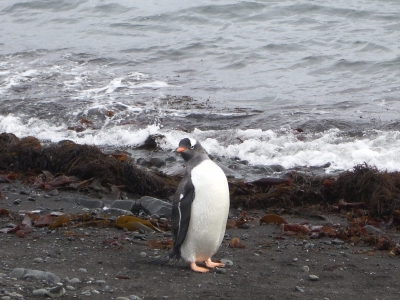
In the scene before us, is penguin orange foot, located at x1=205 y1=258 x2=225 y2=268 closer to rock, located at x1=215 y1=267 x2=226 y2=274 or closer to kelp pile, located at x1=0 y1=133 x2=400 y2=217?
rock, located at x1=215 y1=267 x2=226 y2=274

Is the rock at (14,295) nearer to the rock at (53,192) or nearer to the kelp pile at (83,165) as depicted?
the rock at (53,192)

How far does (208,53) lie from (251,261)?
1195 centimetres

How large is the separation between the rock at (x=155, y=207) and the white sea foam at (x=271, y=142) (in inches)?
127

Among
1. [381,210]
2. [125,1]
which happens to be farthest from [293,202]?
[125,1]

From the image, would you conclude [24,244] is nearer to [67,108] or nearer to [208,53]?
[67,108]

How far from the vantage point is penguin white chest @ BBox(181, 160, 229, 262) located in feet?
17.0

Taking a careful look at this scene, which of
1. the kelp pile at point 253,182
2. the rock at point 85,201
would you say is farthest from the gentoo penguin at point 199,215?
the kelp pile at point 253,182

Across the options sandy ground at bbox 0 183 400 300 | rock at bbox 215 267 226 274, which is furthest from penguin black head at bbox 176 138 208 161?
rock at bbox 215 267 226 274

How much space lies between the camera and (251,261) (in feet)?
16.9

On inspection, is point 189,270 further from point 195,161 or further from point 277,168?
point 277,168

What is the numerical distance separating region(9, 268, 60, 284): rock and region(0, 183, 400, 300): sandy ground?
0.16 ft

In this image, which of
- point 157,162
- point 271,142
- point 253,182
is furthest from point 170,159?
point 253,182

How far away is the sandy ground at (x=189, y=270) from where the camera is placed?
4.32 m

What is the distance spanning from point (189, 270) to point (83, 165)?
3.11m
